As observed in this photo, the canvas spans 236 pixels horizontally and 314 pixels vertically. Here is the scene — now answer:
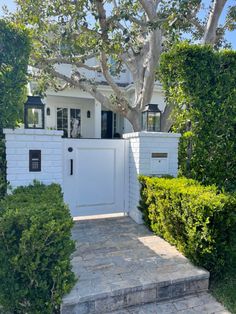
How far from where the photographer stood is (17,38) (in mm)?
3719

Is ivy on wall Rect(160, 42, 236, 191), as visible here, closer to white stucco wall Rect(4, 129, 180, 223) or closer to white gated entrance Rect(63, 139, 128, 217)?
white stucco wall Rect(4, 129, 180, 223)

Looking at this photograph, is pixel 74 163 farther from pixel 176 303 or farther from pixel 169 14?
pixel 169 14

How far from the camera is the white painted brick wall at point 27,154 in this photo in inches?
152

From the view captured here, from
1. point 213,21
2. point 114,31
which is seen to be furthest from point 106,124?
point 213,21

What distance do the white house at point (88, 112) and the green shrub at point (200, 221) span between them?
7.92 m

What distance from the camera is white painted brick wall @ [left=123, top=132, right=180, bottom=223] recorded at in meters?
4.66

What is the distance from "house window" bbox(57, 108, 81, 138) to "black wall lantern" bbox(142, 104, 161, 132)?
24.0 ft

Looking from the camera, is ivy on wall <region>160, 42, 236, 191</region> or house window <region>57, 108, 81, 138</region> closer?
ivy on wall <region>160, 42, 236, 191</region>

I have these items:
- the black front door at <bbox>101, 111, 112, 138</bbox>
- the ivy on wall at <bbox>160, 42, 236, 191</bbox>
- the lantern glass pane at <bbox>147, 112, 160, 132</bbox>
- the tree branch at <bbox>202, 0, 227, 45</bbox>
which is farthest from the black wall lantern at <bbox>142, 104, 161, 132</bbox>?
the black front door at <bbox>101, 111, 112, 138</bbox>

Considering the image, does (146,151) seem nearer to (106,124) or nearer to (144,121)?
(144,121)

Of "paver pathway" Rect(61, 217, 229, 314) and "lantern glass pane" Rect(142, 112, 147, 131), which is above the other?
"lantern glass pane" Rect(142, 112, 147, 131)

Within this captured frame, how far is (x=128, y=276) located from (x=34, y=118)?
2903 millimetres

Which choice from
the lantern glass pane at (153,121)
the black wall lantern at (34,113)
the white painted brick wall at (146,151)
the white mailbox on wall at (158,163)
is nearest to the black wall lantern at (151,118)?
the lantern glass pane at (153,121)

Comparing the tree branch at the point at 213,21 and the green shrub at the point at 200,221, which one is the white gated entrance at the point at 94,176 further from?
the tree branch at the point at 213,21
